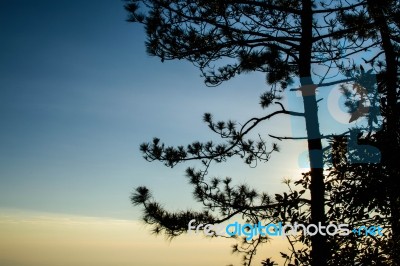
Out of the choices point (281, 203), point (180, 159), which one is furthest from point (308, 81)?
point (180, 159)

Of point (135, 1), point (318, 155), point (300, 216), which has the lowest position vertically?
point (300, 216)

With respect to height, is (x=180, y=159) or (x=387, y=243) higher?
(x=180, y=159)

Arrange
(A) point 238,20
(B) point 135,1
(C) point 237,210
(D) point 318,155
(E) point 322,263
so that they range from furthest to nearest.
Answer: (B) point 135,1, (A) point 238,20, (C) point 237,210, (D) point 318,155, (E) point 322,263

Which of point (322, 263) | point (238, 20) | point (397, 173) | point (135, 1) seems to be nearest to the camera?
point (397, 173)

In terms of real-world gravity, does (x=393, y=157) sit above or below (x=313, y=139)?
below

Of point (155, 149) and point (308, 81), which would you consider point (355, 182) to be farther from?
point (155, 149)

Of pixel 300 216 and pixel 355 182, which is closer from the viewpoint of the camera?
pixel 355 182

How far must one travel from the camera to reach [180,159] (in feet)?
23.6

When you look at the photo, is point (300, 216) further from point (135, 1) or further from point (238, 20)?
point (135, 1)

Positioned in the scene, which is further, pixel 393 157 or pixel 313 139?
pixel 313 139

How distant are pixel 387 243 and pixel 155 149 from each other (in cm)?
400

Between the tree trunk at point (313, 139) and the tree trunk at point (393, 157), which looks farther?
the tree trunk at point (313, 139)

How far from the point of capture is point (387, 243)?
514cm

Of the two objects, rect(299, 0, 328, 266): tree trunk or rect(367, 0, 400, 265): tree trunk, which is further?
rect(299, 0, 328, 266): tree trunk
